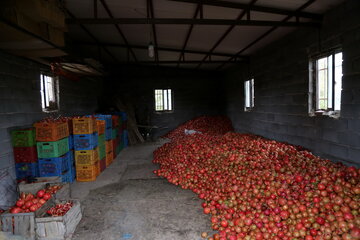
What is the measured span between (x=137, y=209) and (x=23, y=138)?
2.76m

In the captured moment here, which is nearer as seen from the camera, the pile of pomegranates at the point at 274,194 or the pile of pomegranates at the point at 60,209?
the pile of pomegranates at the point at 274,194

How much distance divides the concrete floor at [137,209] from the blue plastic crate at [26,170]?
2.66 ft

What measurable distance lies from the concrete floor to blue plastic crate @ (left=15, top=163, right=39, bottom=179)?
812mm

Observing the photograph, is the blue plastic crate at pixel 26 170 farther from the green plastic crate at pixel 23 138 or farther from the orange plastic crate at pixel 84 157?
the orange plastic crate at pixel 84 157

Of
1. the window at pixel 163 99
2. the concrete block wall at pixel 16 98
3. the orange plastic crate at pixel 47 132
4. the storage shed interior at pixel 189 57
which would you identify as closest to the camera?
the storage shed interior at pixel 189 57

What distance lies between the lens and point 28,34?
11.2ft

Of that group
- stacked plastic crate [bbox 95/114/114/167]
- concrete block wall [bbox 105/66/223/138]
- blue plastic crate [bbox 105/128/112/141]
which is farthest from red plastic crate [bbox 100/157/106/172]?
concrete block wall [bbox 105/66/223/138]

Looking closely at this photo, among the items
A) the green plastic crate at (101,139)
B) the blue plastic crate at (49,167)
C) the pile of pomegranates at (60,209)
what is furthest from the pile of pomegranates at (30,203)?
the green plastic crate at (101,139)

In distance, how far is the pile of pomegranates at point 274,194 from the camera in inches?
100

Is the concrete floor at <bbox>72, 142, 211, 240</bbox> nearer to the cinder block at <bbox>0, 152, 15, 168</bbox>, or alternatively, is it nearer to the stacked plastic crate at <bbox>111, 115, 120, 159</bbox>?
the cinder block at <bbox>0, 152, 15, 168</bbox>

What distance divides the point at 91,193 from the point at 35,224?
164cm

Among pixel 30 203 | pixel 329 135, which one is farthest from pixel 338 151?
pixel 30 203

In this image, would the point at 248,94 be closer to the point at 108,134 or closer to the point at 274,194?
the point at 108,134

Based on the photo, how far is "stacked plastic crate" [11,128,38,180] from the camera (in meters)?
4.50
